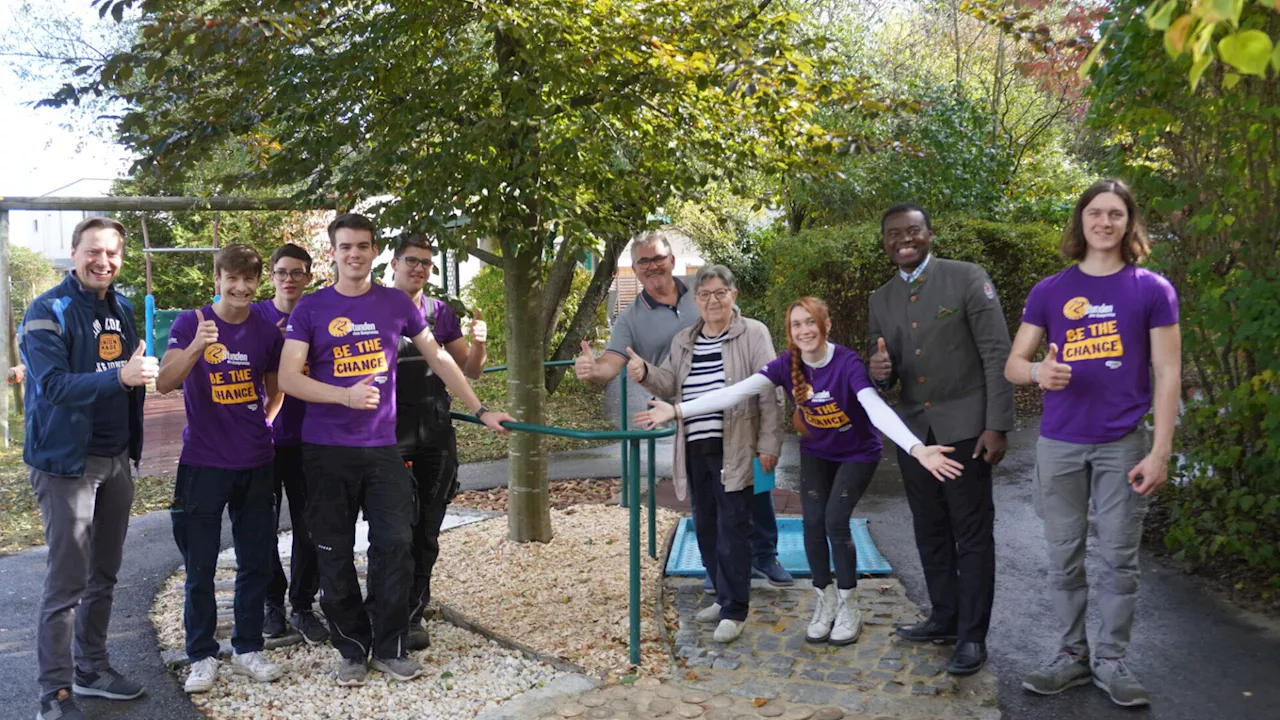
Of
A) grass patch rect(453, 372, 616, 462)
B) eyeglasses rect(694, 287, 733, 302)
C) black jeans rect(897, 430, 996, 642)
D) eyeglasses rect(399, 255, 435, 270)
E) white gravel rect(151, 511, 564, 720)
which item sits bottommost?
white gravel rect(151, 511, 564, 720)

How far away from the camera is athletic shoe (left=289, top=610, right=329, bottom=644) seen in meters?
Result: 4.90

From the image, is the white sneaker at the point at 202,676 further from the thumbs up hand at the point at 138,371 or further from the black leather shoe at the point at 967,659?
the black leather shoe at the point at 967,659

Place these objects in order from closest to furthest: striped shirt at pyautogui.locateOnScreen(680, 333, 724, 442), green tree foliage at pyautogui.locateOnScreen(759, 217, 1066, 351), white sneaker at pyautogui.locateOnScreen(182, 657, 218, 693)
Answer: white sneaker at pyautogui.locateOnScreen(182, 657, 218, 693) < striped shirt at pyautogui.locateOnScreen(680, 333, 724, 442) < green tree foliage at pyautogui.locateOnScreen(759, 217, 1066, 351)

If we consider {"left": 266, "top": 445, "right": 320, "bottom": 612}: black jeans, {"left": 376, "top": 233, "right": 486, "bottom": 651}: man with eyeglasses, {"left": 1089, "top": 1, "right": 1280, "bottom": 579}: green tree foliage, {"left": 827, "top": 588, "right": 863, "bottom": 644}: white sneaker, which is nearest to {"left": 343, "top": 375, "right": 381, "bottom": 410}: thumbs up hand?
{"left": 376, "top": 233, "right": 486, "bottom": 651}: man with eyeglasses

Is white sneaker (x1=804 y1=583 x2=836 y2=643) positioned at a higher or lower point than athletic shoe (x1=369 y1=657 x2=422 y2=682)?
higher

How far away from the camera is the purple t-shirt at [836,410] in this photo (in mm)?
4555

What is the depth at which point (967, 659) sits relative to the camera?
4.27 meters

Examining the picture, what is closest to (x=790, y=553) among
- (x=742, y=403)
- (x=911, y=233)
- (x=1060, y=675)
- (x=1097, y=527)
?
(x=742, y=403)

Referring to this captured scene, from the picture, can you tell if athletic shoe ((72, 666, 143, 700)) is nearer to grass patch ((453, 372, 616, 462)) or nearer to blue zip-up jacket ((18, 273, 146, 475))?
blue zip-up jacket ((18, 273, 146, 475))

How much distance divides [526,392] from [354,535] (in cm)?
204

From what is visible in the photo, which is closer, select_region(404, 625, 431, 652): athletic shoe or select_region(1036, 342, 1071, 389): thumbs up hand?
select_region(1036, 342, 1071, 389): thumbs up hand

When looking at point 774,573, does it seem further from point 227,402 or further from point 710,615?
point 227,402

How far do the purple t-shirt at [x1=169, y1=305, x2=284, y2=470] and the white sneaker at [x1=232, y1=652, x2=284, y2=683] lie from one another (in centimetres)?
82

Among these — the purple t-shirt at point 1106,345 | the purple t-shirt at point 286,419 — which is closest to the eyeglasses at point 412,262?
the purple t-shirt at point 286,419
